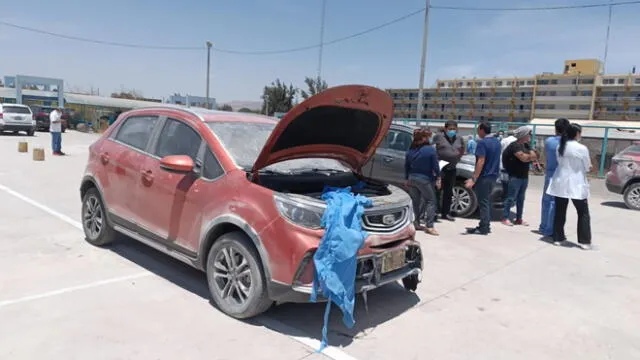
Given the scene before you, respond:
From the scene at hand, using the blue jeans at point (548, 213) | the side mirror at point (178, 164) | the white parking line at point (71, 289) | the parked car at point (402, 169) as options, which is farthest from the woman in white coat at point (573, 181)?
the white parking line at point (71, 289)

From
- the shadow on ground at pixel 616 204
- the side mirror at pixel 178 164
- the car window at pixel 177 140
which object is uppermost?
the car window at pixel 177 140

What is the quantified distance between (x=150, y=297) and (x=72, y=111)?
37869 mm

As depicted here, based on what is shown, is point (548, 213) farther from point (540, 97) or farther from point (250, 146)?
point (540, 97)

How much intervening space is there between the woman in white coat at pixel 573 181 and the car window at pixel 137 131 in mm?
5569

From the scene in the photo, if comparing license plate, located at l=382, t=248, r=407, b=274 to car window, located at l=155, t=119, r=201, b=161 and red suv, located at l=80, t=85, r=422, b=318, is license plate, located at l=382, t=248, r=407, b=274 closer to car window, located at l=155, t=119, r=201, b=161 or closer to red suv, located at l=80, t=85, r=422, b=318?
red suv, located at l=80, t=85, r=422, b=318

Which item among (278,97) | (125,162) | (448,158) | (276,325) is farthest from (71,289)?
(278,97)

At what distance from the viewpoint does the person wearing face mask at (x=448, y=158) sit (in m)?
7.80

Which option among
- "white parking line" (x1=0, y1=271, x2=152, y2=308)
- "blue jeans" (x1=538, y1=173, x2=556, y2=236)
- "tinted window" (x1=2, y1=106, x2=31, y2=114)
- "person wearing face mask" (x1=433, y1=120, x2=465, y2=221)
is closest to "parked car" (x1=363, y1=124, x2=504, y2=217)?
"person wearing face mask" (x1=433, y1=120, x2=465, y2=221)

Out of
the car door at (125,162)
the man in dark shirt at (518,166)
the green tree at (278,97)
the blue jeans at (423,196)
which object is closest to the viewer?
the car door at (125,162)

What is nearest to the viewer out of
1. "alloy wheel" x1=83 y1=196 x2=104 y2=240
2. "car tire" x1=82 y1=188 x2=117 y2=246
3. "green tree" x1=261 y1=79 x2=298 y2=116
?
"car tire" x1=82 y1=188 x2=117 y2=246

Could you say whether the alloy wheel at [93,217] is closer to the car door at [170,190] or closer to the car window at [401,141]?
the car door at [170,190]

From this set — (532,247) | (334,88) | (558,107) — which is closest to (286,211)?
(334,88)

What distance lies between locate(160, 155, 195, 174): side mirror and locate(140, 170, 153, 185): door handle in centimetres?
51

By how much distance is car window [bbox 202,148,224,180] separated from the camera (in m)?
3.96
